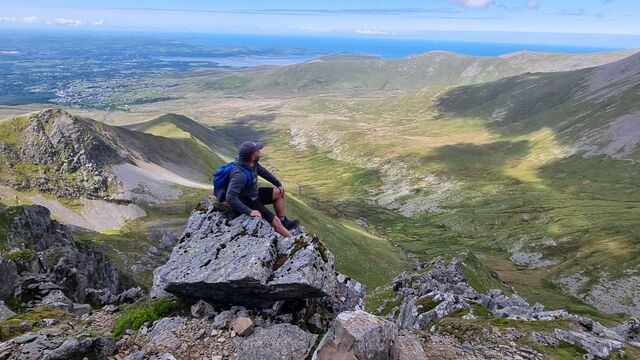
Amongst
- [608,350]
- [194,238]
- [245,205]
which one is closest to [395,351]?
[245,205]

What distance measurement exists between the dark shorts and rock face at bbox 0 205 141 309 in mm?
23178

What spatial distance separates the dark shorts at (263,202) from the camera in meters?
21.9

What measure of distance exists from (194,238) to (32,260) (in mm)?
28842

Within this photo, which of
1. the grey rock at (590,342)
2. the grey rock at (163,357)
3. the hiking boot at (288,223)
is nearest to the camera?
the grey rock at (163,357)

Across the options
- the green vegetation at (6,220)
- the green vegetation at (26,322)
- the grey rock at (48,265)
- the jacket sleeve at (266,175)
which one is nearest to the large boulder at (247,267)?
the jacket sleeve at (266,175)

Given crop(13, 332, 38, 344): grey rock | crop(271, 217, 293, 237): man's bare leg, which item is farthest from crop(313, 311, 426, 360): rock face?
crop(13, 332, 38, 344): grey rock

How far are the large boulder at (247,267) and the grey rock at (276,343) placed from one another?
1428mm

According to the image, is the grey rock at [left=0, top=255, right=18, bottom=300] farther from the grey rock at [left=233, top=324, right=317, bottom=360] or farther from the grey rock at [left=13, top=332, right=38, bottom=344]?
the grey rock at [left=233, top=324, right=317, bottom=360]

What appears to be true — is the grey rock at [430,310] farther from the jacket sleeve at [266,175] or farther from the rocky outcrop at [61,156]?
the rocky outcrop at [61,156]

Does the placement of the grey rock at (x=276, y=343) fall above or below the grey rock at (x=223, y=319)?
below

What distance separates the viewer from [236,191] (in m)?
20.6

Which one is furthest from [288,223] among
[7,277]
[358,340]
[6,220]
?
[6,220]

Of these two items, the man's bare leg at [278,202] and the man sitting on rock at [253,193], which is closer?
the man sitting on rock at [253,193]

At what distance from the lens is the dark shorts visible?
2191 centimetres
